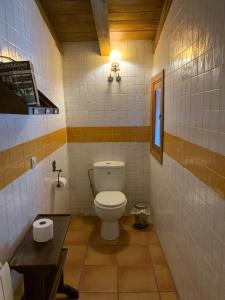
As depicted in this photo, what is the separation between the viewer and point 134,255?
7.98 ft

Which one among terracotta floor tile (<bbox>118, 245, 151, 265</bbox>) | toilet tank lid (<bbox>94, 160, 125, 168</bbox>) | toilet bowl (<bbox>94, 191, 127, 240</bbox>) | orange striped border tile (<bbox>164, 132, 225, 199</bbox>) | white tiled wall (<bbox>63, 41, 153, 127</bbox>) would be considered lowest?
terracotta floor tile (<bbox>118, 245, 151, 265</bbox>)

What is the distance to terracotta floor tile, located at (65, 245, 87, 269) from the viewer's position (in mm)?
2318

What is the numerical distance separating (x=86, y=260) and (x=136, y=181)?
48.2 inches

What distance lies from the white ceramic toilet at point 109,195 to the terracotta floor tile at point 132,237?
9 cm

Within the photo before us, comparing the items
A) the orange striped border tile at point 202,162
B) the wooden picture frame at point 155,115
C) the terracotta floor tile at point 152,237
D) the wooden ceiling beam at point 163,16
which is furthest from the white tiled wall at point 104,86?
the terracotta floor tile at point 152,237

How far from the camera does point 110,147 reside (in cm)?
314

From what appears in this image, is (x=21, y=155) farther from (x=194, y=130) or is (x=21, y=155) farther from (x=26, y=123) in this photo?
(x=194, y=130)

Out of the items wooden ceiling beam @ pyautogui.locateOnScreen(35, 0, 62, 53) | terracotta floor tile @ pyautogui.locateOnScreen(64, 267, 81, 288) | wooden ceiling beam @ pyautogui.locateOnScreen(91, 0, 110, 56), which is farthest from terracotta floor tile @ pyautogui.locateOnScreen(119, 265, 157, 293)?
wooden ceiling beam @ pyautogui.locateOnScreen(35, 0, 62, 53)

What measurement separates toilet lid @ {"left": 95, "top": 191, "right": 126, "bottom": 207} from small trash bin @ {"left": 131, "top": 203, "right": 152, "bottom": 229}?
0.39 metres

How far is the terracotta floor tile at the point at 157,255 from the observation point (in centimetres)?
231

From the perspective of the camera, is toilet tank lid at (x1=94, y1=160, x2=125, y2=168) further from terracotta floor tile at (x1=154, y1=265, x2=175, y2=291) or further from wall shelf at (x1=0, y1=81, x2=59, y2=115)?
wall shelf at (x1=0, y1=81, x2=59, y2=115)

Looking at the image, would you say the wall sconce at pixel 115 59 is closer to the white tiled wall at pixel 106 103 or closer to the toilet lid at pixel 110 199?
the white tiled wall at pixel 106 103

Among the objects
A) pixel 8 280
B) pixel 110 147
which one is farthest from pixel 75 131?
pixel 8 280

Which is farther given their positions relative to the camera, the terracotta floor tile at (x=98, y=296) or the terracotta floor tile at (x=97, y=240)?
the terracotta floor tile at (x=97, y=240)
